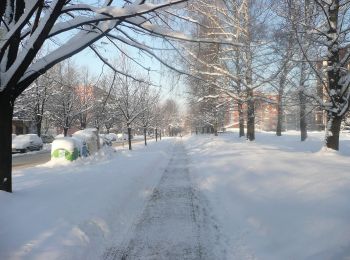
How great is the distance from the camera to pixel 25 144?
36.5m

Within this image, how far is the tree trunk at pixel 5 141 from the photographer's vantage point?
24.6 feet

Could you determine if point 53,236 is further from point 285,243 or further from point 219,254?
point 285,243

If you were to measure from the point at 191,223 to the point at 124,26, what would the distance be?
12.5 ft

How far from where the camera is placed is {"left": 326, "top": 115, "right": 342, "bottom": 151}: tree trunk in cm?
1463

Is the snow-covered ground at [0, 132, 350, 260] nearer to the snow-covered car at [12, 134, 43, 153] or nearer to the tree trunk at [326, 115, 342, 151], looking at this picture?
the tree trunk at [326, 115, 342, 151]

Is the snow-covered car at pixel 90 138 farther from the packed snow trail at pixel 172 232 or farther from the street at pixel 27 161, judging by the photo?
the packed snow trail at pixel 172 232

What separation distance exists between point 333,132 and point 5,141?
11374 millimetres

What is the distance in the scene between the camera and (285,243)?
589 cm

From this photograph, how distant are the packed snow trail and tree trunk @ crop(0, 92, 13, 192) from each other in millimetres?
2483

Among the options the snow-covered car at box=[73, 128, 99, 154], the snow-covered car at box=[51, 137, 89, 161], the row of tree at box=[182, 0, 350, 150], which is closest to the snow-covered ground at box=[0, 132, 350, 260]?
the row of tree at box=[182, 0, 350, 150]

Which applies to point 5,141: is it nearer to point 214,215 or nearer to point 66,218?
point 66,218

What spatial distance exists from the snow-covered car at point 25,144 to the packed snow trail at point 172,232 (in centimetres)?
2825

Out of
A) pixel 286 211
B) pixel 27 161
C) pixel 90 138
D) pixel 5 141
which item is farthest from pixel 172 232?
pixel 27 161

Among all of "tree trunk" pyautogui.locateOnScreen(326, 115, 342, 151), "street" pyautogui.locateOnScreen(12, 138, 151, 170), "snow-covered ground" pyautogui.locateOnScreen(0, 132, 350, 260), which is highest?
"tree trunk" pyautogui.locateOnScreen(326, 115, 342, 151)
